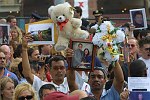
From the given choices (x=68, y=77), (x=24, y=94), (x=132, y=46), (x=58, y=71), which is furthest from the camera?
(x=132, y=46)

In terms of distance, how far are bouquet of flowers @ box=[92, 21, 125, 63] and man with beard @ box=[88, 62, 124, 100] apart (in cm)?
14

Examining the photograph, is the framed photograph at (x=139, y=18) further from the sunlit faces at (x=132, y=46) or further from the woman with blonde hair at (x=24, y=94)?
the woman with blonde hair at (x=24, y=94)

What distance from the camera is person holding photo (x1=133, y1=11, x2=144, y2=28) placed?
34.2 feet

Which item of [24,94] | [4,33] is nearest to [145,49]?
[4,33]

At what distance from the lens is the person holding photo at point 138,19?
10430mm

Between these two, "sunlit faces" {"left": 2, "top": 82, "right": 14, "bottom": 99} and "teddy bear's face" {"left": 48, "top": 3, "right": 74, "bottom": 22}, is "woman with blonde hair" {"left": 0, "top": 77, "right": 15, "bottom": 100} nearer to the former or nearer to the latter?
"sunlit faces" {"left": 2, "top": 82, "right": 14, "bottom": 99}

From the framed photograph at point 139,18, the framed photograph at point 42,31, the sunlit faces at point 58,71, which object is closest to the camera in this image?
the sunlit faces at point 58,71

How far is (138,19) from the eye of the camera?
10.5 m

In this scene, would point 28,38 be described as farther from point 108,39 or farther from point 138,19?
point 138,19

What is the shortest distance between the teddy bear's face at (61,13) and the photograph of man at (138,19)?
10.9 ft

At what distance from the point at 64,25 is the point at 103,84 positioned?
3.64ft

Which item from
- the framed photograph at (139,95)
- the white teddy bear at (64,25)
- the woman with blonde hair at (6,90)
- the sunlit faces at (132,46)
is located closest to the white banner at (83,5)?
the sunlit faces at (132,46)

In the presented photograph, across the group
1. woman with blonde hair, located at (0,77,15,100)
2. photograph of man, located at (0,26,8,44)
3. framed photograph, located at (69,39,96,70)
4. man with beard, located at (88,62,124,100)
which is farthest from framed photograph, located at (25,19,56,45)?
photograph of man, located at (0,26,8,44)

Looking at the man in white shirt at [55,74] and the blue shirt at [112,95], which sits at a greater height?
the man in white shirt at [55,74]
